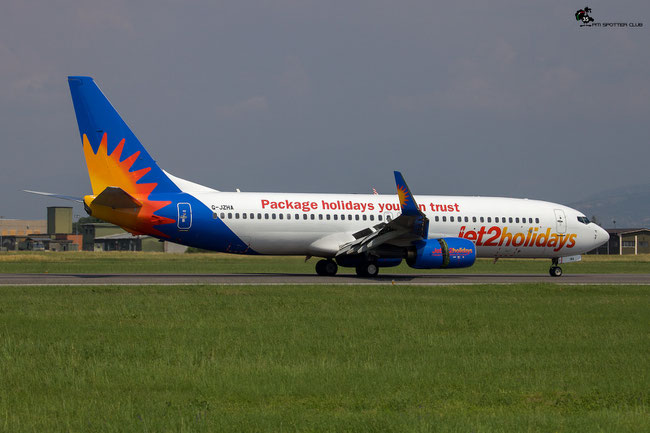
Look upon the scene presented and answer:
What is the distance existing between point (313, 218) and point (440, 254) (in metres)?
5.83

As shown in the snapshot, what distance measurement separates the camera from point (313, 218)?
108 feet

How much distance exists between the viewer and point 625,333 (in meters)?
15.2

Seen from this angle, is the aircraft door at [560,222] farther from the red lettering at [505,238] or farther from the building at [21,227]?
the building at [21,227]

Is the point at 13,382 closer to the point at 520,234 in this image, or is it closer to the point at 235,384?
the point at 235,384

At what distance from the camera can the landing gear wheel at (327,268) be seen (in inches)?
1347

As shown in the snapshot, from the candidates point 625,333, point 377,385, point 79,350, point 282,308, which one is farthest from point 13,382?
point 625,333

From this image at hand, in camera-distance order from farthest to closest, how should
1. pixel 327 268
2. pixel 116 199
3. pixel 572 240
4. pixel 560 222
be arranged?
pixel 572 240, pixel 560 222, pixel 327 268, pixel 116 199

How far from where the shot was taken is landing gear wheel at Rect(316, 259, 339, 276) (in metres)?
34.2

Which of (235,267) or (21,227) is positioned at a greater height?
(21,227)

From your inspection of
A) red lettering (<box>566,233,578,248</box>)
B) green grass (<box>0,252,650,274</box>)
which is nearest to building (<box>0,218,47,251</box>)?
green grass (<box>0,252,650,274</box>)

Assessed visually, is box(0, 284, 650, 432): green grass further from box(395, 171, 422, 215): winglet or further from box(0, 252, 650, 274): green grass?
box(0, 252, 650, 274): green grass

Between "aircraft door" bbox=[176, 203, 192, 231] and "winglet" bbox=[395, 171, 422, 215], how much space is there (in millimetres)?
8348

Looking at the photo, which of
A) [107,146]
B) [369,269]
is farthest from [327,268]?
[107,146]

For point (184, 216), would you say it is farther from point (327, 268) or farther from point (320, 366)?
point (320, 366)
